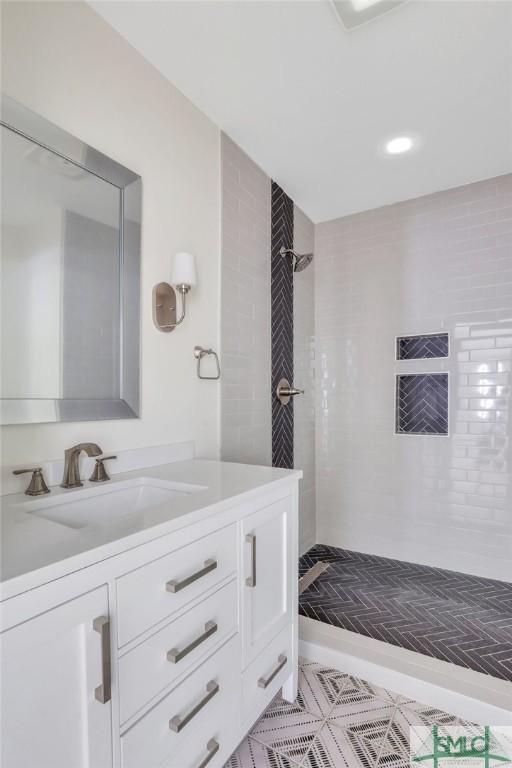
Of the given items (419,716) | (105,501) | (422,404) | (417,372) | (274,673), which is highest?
(417,372)

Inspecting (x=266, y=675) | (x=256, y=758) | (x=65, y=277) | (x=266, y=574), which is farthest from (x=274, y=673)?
(x=65, y=277)

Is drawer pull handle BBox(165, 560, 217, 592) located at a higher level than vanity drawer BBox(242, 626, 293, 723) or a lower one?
higher

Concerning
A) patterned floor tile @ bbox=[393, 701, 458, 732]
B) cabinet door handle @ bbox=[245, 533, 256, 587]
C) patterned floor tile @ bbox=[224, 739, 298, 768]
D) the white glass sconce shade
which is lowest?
patterned floor tile @ bbox=[393, 701, 458, 732]

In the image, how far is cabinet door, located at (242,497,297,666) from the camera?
4.10 feet

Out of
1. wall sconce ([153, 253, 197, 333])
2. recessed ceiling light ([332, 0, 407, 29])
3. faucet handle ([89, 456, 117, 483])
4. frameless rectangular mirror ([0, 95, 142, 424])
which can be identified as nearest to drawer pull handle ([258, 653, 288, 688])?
faucet handle ([89, 456, 117, 483])

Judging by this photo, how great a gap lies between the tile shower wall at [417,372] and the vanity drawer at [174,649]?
2.12 m

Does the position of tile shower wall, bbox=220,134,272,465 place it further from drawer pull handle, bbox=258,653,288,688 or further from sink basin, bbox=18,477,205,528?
drawer pull handle, bbox=258,653,288,688

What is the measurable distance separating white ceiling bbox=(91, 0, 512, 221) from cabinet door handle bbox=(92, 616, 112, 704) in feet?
6.53

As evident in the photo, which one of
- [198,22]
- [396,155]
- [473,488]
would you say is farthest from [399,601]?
[198,22]

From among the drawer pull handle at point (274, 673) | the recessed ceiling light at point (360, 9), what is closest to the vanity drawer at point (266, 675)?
the drawer pull handle at point (274, 673)

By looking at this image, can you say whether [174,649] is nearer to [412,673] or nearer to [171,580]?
[171,580]

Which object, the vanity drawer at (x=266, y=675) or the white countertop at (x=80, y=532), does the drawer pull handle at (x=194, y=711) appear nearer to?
the vanity drawer at (x=266, y=675)

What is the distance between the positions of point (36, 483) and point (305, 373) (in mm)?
2288

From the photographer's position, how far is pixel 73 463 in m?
1.29
